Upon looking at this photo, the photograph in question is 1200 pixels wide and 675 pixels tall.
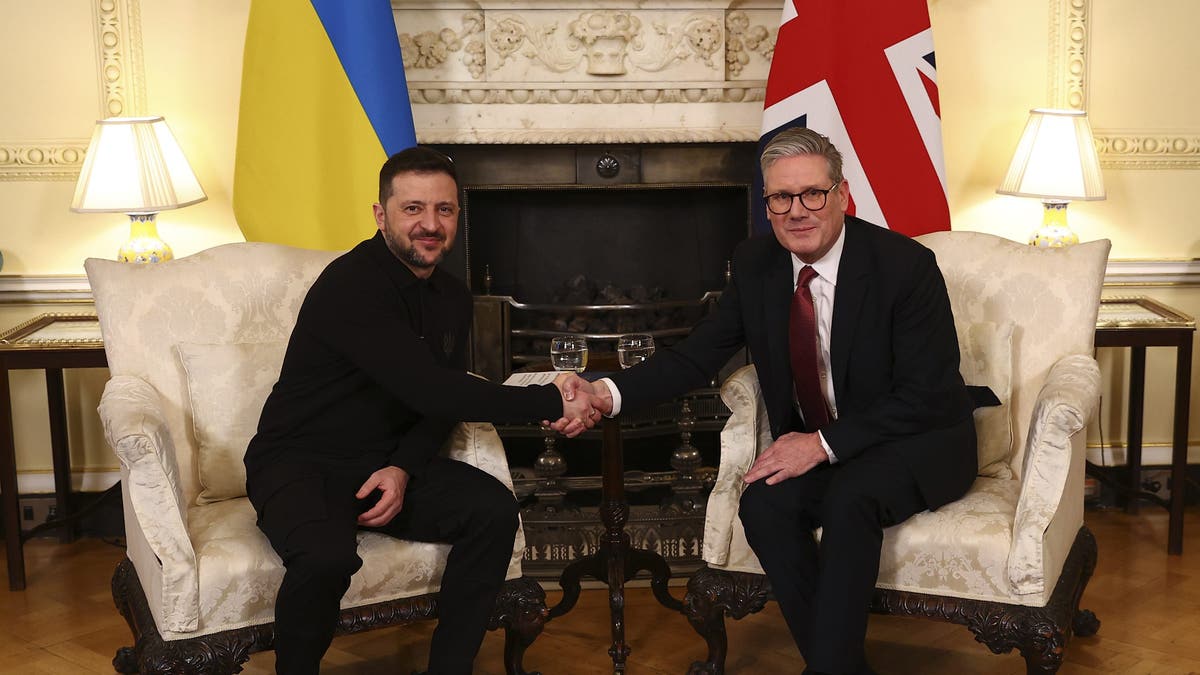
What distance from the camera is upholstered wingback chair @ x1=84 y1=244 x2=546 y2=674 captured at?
2.28 m

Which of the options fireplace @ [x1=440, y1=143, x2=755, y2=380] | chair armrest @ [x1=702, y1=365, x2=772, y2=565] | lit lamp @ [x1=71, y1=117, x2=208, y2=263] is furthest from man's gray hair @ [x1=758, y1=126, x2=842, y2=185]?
lit lamp @ [x1=71, y1=117, x2=208, y2=263]

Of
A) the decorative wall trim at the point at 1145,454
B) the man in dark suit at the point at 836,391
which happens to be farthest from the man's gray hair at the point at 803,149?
the decorative wall trim at the point at 1145,454

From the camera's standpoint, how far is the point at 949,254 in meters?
2.91

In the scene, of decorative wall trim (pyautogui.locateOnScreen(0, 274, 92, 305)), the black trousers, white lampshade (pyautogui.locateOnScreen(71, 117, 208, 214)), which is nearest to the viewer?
the black trousers

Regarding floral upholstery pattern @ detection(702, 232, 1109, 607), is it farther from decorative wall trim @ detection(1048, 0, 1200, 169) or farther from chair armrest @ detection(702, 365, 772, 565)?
decorative wall trim @ detection(1048, 0, 1200, 169)

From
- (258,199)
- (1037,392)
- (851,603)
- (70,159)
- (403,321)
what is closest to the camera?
(851,603)

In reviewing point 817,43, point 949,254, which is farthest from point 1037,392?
point 817,43

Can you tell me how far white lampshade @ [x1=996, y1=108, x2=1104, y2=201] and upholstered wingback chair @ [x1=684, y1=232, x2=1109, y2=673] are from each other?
33.5 inches

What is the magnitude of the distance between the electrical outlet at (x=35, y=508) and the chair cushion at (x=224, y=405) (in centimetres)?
154

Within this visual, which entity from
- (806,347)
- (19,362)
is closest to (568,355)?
(806,347)

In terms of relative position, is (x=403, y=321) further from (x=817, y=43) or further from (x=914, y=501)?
(x=817, y=43)

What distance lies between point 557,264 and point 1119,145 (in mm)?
1916

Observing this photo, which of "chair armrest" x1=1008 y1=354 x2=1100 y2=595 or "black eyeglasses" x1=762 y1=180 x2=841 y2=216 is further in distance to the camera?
"black eyeglasses" x1=762 y1=180 x2=841 y2=216

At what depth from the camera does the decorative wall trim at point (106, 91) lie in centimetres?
375
